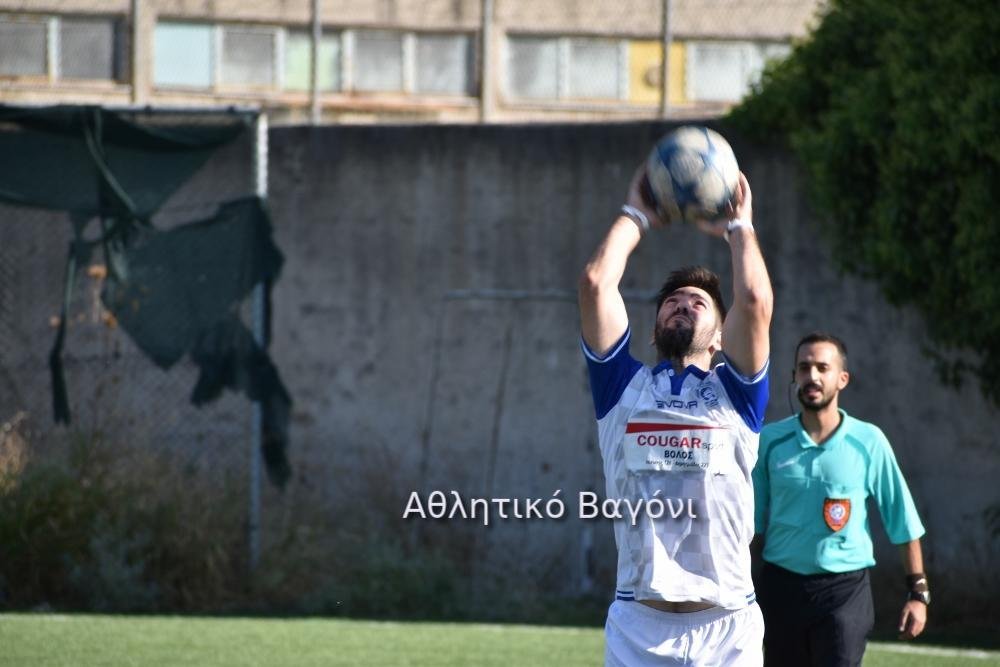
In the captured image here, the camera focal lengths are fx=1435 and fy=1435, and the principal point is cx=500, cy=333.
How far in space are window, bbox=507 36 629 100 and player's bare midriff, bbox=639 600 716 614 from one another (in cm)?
2005

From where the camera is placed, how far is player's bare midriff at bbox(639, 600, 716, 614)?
448cm

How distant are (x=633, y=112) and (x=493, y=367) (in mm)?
12087

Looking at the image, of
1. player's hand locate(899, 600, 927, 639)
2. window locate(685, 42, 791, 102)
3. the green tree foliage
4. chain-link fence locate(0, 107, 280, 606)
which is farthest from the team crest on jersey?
window locate(685, 42, 791, 102)

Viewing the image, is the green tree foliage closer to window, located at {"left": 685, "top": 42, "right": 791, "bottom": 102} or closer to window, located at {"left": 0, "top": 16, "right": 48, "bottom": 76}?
window, located at {"left": 685, "top": 42, "right": 791, "bottom": 102}

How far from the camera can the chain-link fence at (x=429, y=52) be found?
22922 mm

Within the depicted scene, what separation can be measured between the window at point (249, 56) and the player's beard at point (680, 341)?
20057 mm

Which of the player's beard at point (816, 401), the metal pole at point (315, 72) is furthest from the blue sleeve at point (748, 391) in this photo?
the metal pole at point (315, 72)

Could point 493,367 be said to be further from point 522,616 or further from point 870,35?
point 870,35

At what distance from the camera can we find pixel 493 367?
11391 mm

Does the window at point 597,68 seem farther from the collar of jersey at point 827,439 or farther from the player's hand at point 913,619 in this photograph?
the player's hand at point 913,619

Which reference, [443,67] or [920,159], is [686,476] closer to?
[920,159]

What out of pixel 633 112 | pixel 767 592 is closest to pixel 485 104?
pixel 633 112

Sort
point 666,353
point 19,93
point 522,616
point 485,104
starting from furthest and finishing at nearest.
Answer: point 19,93 → point 485,104 → point 522,616 → point 666,353

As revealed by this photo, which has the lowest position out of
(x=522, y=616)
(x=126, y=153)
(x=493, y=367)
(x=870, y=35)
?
(x=522, y=616)
